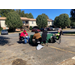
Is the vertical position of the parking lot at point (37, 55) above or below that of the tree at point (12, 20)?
below

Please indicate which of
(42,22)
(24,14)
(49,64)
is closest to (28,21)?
(42,22)

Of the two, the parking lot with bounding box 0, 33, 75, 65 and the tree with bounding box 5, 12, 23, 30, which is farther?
the tree with bounding box 5, 12, 23, 30

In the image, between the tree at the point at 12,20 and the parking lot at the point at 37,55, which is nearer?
the parking lot at the point at 37,55

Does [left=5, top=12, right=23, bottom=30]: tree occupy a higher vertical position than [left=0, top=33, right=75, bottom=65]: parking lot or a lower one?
higher

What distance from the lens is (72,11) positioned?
18156mm

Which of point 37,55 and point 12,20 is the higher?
point 12,20

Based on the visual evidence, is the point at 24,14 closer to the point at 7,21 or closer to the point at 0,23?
the point at 0,23

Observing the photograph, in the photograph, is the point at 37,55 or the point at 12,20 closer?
the point at 37,55

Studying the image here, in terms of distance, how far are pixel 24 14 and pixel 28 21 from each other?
99.4 ft
